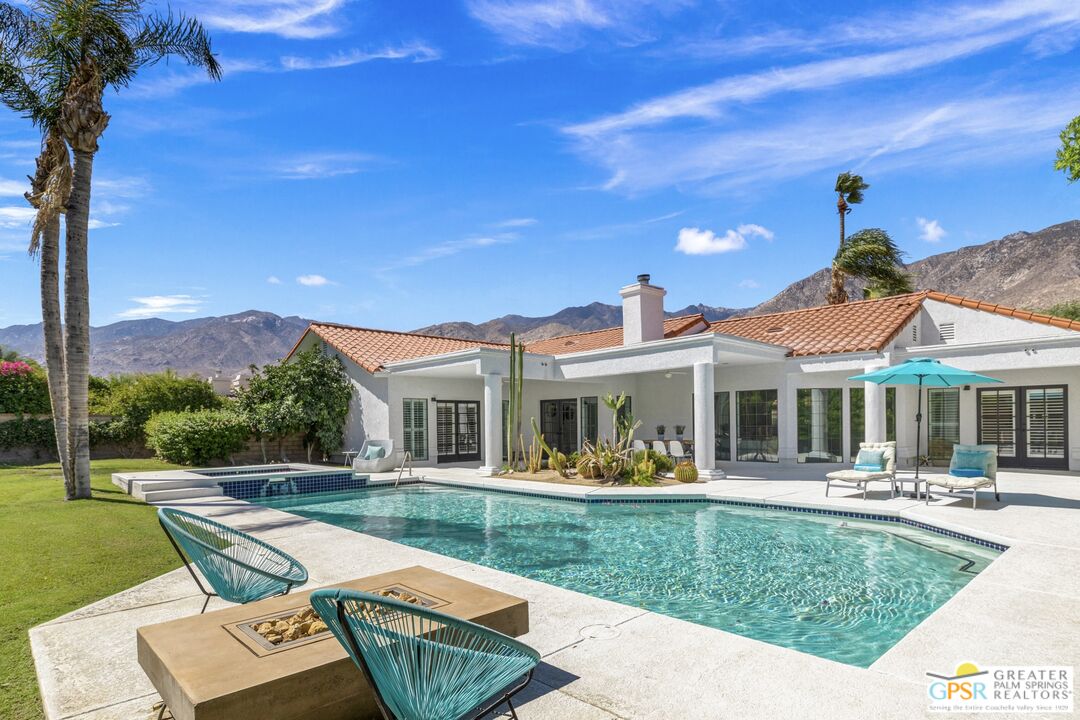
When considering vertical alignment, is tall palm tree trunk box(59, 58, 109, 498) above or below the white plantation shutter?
above

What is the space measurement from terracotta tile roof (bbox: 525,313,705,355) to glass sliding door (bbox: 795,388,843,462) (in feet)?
16.2

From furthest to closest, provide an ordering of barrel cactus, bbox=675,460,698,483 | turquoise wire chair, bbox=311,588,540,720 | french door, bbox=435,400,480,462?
1. french door, bbox=435,400,480,462
2. barrel cactus, bbox=675,460,698,483
3. turquoise wire chair, bbox=311,588,540,720

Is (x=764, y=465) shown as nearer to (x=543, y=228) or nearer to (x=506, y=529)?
(x=506, y=529)

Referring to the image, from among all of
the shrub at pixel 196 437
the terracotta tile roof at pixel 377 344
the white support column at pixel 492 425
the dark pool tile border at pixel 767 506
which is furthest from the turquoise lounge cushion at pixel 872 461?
the shrub at pixel 196 437

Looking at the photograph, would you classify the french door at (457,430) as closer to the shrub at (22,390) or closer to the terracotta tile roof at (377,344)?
the terracotta tile roof at (377,344)

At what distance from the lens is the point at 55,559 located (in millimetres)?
7523

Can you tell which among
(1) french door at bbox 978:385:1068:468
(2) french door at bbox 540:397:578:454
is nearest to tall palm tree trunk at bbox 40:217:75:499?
(2) french door at bbox 540:397:578:454

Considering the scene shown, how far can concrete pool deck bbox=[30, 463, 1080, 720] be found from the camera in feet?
12.3

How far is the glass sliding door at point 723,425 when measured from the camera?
790 inches

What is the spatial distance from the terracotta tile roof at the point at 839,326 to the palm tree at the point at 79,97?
56.7 ft

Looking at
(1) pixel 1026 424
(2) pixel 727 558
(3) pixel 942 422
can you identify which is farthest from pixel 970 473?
(3) pixel 942 422

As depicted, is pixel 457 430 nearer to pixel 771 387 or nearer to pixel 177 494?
pixel 771 387

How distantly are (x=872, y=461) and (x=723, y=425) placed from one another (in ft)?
24.1

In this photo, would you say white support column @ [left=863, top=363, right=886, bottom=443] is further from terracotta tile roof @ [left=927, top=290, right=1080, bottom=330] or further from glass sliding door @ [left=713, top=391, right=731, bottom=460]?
glass sliding door @ [left=713, top=391, right=731, bottom=460]
